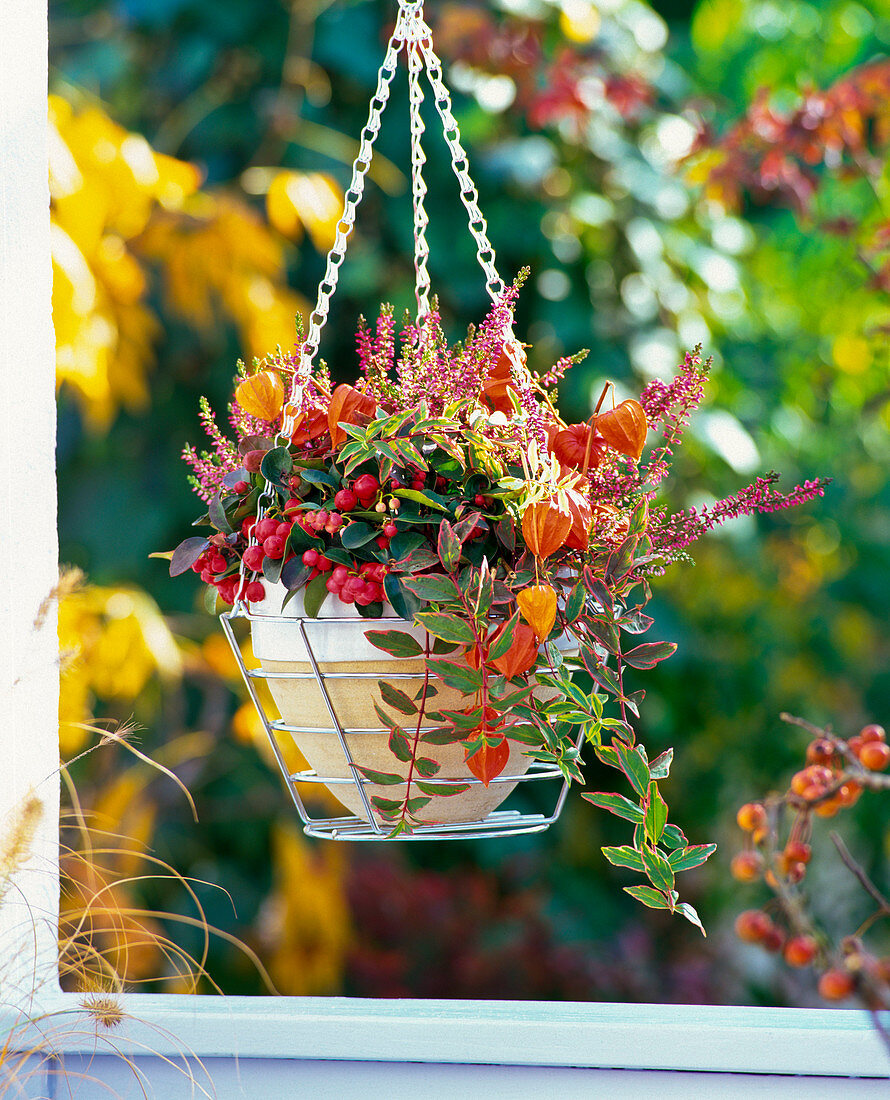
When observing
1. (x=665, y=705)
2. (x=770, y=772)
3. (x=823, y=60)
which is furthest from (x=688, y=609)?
(x=823, y=60)

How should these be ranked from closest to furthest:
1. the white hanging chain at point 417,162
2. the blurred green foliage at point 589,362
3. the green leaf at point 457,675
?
the green leaf at point 457,675, the white hanging chain at point 417,162, the blurred green foliage at point 589,362

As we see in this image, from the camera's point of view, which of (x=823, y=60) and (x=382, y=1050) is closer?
(x=382, y=1050)

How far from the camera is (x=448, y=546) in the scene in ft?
1.71

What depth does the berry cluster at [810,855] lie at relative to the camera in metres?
0.43

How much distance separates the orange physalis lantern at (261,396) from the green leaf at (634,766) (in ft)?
0.92

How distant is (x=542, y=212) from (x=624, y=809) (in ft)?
4.52

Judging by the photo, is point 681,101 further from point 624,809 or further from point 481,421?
point 624,809

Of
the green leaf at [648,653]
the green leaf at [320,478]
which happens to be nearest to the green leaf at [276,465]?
the green leaf at [320,478]

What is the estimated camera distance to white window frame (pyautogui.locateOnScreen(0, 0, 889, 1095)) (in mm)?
767

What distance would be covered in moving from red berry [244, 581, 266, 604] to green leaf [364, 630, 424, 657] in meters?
0.08

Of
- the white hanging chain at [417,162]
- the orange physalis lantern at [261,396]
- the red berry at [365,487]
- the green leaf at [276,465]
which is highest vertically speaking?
the white hanging chain at [417,162]

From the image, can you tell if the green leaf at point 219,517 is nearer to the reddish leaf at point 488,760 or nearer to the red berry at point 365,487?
the red berry at point 365,487

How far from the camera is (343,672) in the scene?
0.60 meters

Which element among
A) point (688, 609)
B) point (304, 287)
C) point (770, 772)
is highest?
point (304, 287)
